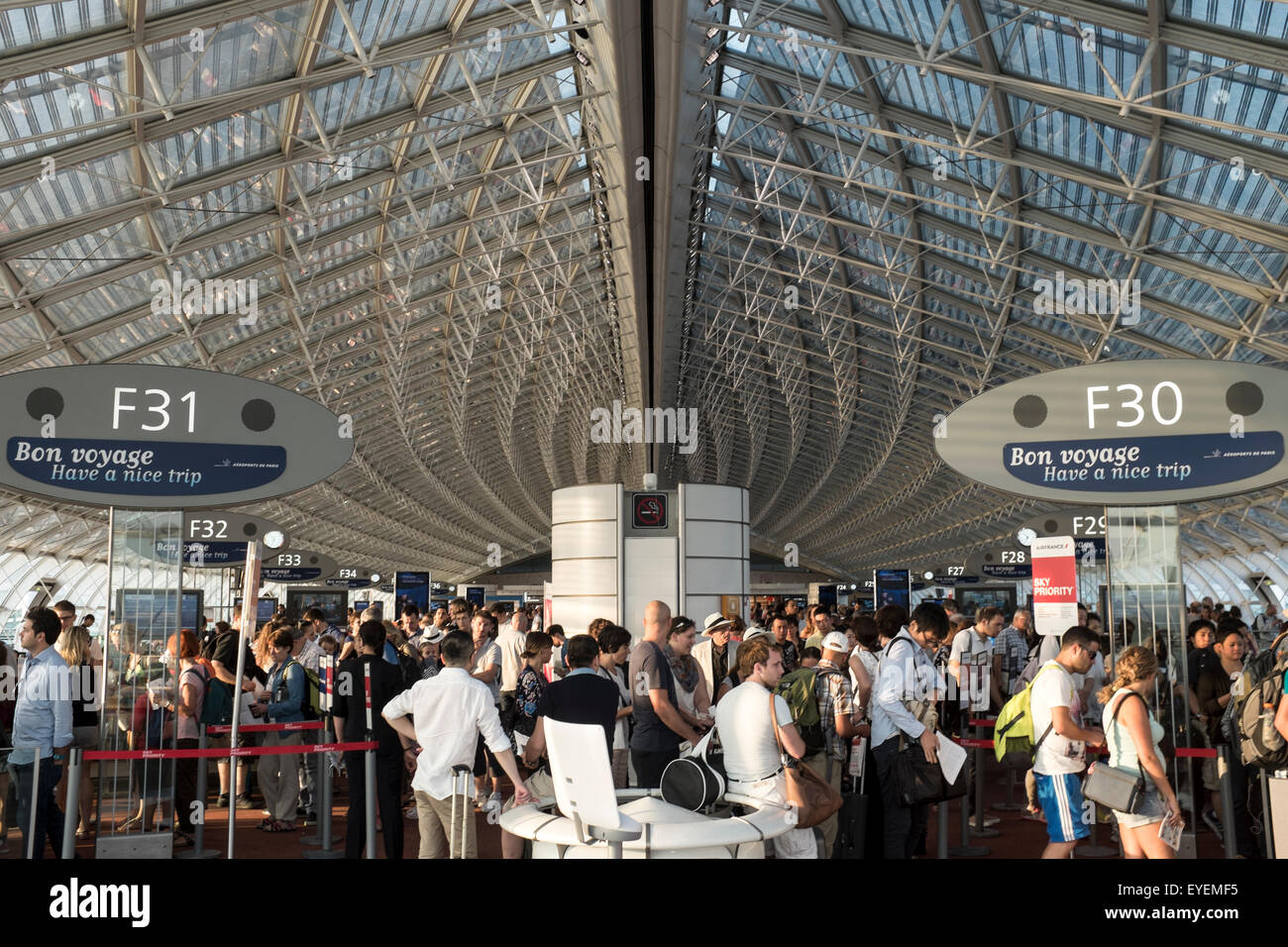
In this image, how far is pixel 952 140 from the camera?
65.6 feet

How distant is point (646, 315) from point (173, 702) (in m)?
22.5

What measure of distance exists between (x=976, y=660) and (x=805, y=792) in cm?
662

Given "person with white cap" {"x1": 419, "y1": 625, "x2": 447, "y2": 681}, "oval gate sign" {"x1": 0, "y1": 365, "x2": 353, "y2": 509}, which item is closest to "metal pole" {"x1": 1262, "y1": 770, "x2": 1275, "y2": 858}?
"oval gate sign" {"x1": 0, "y1": 365, "x2": 353, "y2": 509}

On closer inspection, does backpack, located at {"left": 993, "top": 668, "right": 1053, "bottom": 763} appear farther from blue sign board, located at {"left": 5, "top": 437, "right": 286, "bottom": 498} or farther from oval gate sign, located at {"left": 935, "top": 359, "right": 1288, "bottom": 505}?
blue sign board, located at {"left": 5, "top": 437, "right": 286, "bottom": 498}

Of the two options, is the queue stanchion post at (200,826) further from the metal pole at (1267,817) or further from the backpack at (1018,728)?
the metal pole at (1267,817)

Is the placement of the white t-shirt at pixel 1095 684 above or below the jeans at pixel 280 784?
above

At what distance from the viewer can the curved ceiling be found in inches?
609

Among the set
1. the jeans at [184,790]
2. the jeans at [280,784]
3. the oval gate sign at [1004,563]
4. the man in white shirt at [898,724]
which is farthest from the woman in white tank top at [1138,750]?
the oval gate sign at [1004,563]

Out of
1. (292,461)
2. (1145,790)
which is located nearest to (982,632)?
(1145,790)

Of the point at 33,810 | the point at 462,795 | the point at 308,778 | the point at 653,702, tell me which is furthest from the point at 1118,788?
the point at 308,778

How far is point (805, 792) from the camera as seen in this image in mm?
5984

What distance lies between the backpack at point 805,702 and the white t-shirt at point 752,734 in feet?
3.79

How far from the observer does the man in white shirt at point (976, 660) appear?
1170cm
